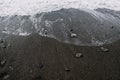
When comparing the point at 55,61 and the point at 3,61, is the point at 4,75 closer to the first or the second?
the point at 3,61

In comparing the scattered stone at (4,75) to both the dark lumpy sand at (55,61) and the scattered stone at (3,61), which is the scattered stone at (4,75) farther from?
the scattered stone at (3,61)

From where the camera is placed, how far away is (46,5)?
1065 cm

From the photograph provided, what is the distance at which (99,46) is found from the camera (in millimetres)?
6574

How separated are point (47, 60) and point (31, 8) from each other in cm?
524

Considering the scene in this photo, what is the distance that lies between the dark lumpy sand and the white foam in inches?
130

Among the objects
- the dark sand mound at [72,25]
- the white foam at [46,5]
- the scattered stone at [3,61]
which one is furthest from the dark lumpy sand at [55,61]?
the white foam at [46,5]

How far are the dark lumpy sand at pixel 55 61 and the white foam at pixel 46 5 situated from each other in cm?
331

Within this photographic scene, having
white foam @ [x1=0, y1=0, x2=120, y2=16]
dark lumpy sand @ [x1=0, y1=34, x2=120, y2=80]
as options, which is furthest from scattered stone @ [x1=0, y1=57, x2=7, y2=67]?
white foam @ [x1=0, y1=0, x2=120, y2=16]

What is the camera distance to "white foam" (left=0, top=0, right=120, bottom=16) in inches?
396

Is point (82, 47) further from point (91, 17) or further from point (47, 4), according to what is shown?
point (47, 4)

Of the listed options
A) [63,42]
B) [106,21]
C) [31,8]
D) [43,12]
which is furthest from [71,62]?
[31,8]

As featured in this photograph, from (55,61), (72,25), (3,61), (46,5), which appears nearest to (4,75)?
(3,61)

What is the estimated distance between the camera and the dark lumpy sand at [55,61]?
5332mm

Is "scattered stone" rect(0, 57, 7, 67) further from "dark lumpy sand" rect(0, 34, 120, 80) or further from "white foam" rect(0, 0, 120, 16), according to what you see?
"white foam" rect(0, 0, 120, 16)
